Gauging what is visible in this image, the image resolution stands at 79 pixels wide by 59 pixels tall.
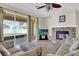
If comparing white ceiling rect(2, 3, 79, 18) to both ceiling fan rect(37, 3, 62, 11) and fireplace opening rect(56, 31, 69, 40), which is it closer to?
ceiling fan rect(37, 3, 62, 11)

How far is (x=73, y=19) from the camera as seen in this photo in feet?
7.57

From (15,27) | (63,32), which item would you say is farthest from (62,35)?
(15,27)

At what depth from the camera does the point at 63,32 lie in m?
2.45

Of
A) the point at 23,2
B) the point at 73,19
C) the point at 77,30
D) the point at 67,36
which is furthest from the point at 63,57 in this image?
the point at 23,2

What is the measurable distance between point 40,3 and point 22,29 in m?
0.55

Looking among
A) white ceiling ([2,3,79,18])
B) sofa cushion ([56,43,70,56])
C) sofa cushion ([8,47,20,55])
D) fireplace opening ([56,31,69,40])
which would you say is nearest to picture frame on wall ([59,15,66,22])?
white ceiling ([2,3,79,18])

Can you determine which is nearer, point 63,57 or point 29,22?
point 63,57

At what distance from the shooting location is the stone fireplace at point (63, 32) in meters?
2.33

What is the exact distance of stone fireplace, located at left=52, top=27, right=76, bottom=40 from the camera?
2332 millimetres

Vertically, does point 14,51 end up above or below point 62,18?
below

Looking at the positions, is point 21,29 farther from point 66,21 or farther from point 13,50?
point 66,21

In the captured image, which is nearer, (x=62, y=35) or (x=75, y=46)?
(x=75, y=46)

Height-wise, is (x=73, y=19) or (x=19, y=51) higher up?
(x=73, y=19)

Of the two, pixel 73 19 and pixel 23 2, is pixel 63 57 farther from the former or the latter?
pixel 23 2
